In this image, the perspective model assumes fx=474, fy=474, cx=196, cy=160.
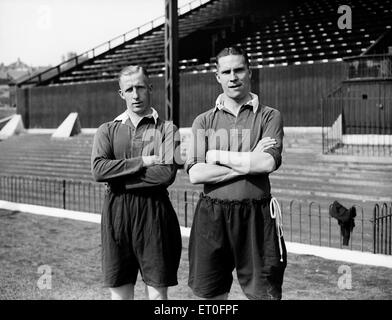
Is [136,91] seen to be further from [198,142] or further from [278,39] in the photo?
[278,39]

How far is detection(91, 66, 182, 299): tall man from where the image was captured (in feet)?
12.0

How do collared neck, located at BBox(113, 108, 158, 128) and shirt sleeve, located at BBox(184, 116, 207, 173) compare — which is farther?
collared neck, located at BBox(113, 108, 158, 128)

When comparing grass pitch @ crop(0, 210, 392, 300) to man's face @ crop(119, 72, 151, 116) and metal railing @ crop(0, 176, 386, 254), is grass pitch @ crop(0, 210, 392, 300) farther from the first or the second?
man's face @ crop(119, 72, 151, 116)

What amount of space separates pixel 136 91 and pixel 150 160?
552 mm

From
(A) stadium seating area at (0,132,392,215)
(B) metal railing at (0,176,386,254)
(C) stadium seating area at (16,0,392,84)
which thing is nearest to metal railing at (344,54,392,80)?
(A) stadium seating area at (0,132,392,215)

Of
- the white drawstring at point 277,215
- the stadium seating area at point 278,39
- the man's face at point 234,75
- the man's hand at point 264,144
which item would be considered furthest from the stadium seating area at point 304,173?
the man's face at point 234,75

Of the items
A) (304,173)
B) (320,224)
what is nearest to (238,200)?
(320,224)

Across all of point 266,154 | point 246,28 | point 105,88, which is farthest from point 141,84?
point 246,28

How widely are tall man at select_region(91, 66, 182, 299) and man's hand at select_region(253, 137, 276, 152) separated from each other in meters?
0.75

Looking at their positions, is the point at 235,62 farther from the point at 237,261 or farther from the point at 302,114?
the point at 302,114

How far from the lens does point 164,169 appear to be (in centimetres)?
374

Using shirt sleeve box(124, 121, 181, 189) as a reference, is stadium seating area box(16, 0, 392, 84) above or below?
above

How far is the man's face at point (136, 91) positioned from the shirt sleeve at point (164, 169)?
0.25 m
